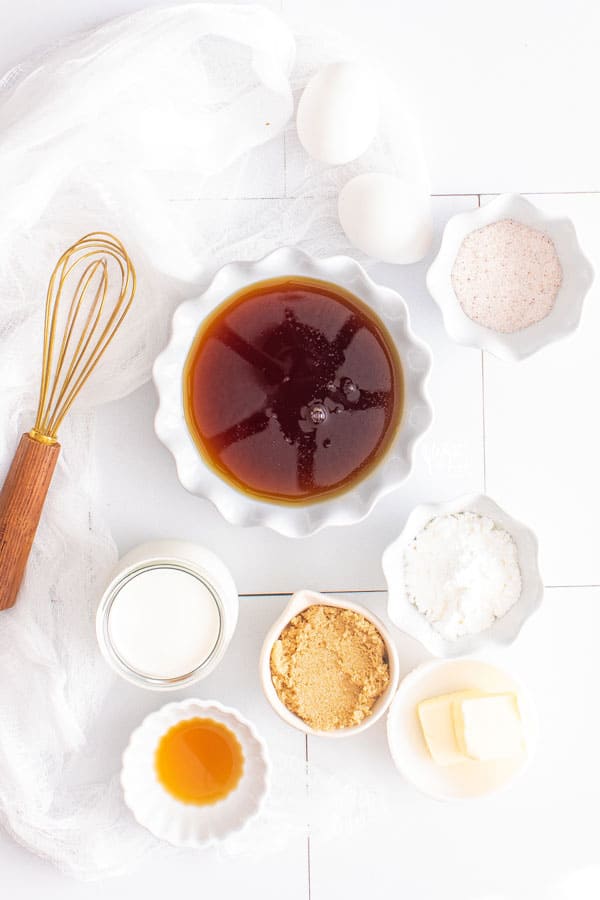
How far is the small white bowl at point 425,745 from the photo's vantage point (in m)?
0.78

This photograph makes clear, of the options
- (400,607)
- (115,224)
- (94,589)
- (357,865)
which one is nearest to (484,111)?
(115,224)

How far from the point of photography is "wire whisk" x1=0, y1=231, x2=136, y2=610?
74 cm

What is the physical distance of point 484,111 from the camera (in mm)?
809

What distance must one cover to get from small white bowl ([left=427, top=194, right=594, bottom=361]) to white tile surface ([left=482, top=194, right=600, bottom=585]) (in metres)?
0.05

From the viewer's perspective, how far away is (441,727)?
0.78 m

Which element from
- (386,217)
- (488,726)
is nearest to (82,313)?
(386,217)

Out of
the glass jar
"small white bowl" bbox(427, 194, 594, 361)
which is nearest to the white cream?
the glass jar

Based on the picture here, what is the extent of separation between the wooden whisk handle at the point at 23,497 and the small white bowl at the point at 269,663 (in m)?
0.23

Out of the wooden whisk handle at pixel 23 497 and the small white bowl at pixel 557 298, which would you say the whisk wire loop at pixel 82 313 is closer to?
the wooden whisk handle at pixel 23 497

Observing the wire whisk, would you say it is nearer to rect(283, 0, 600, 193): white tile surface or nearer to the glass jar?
the glass jar

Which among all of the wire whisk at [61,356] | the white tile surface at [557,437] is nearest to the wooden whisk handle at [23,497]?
the wire whisk at [61,356]

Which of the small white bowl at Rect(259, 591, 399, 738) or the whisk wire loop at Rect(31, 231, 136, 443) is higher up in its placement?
the whisk wire loop at Rect(31, 231, 136, 443)

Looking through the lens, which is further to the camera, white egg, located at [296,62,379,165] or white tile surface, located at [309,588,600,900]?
white tile surface, located at [309,588,600,900]

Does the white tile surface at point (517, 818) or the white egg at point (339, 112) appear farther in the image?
the white tile surface at point (517, 818)
